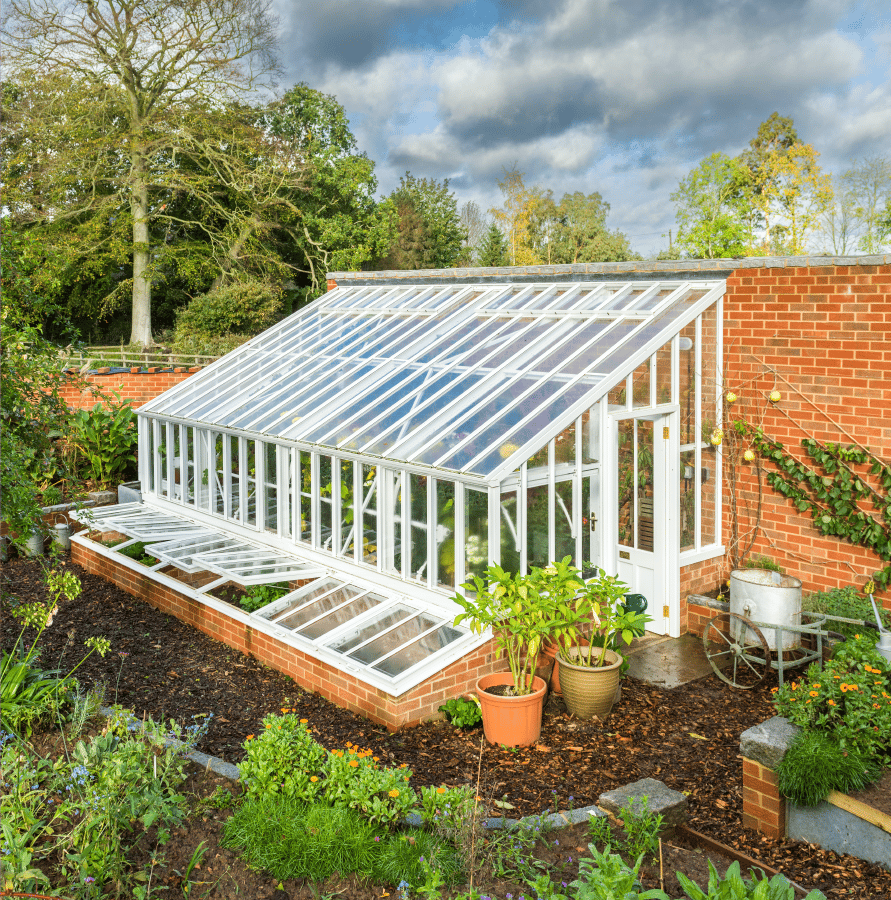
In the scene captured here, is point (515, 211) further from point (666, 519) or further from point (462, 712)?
point (462, 712)

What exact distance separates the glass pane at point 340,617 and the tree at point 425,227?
31.7 m

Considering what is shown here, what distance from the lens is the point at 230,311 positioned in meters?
27.4

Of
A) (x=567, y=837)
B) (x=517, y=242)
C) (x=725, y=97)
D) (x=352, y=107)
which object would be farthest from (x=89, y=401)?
(x=725, y=97)

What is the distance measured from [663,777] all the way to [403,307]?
7.49 m

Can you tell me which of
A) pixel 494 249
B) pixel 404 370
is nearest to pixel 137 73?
pixel 494 249

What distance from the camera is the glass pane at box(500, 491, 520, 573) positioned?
701cm

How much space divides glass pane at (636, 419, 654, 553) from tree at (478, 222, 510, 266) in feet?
107

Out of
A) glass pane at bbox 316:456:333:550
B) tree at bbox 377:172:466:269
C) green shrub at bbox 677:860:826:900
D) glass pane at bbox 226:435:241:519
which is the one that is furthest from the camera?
tree at bbox 377:172:466:269

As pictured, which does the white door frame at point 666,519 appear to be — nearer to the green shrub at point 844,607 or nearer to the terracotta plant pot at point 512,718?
the green shrub at point 844,607

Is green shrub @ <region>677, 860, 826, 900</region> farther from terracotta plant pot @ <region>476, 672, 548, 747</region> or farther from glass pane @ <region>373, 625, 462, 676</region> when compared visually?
glass pane @ <region>373, 625, 462, 676</region>

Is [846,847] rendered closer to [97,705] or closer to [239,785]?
[239,785]

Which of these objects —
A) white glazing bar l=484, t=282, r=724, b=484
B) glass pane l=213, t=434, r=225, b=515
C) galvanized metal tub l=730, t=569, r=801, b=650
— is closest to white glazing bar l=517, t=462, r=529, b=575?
white glazing bar l=484, t=282, r=724, b=484

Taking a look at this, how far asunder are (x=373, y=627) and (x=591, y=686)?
6.41 ft

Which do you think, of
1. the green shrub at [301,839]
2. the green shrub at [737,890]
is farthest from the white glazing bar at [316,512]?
the green shrub at [737,890]
